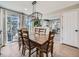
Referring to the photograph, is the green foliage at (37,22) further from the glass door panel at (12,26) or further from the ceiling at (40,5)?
the glass door panel at (12,26)

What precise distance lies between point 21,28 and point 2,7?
1.80 ft

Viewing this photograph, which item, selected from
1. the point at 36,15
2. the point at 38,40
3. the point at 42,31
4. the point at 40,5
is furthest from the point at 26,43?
the point at 40,5

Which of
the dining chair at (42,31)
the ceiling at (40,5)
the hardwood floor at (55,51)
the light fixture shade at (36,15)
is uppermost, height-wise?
the ceiling at (40,5)

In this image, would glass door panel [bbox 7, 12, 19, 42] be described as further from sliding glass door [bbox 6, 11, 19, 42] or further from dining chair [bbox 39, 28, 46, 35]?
dining chair [bbox 39, 28, 46, 35]

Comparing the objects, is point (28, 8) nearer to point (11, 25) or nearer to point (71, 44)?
point (11, 25)

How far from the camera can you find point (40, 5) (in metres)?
2.27

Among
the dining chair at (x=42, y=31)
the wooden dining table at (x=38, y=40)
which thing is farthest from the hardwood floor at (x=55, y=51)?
the dining chair at (x=42, y=31)

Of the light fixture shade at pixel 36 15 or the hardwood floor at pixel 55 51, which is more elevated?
the light fixture shade at pixel 36 15

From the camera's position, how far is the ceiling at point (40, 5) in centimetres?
223

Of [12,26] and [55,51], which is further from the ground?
[12,26]

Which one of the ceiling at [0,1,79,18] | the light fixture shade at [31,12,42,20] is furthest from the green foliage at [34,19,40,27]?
the ceiling at [0,1,79,18]

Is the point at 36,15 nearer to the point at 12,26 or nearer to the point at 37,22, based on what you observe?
the point at 37,22

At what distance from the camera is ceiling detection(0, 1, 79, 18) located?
2.23m

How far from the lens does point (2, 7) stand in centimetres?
222
